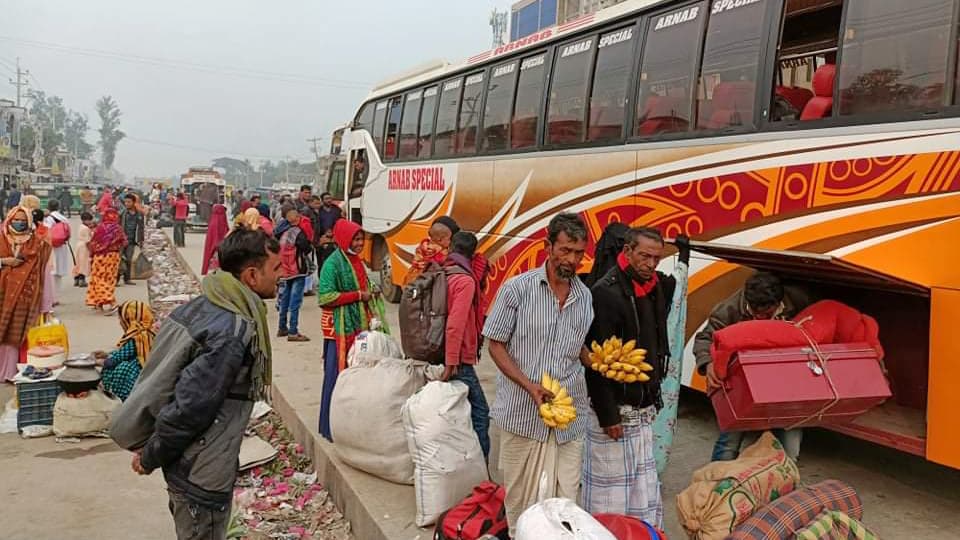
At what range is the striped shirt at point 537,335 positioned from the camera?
3.29 meters

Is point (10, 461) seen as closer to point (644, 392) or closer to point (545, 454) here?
point (545, 454)

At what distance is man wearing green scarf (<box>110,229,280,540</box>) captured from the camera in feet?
8.63

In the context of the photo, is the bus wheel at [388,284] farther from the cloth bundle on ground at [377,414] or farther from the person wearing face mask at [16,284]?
the cloth bundle on ground at [377,414]

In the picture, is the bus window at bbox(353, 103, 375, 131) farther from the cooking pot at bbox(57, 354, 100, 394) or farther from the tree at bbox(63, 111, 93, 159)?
the tree at bbox(63, 111, 93, 159)

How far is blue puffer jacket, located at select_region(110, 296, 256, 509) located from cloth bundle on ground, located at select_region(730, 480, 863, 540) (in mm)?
2014

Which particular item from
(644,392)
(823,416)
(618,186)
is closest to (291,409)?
(618,186)

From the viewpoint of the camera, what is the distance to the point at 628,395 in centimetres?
346

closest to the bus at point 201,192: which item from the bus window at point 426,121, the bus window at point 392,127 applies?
the bus window at point 392,127

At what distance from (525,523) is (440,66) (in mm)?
8916

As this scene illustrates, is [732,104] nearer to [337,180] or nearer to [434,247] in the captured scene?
[434,247]

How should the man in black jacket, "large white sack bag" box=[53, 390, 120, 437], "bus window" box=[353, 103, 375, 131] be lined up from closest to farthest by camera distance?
the man in black jacket → "large white sack bag" box=[53, 390, 120, 437] → "bus window" box=[353, 103, 375, 131]

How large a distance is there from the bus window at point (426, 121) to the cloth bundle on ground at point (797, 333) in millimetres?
7089

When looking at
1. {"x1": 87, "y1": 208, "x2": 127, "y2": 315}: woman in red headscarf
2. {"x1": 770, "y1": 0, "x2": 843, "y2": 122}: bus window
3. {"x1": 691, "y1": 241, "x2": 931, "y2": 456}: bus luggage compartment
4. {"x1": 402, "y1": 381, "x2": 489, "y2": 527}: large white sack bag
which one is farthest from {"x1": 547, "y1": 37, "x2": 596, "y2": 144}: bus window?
{"x1": 87, "y1": 208, "x2": 127, "y2": 315}: woman in red headscarf

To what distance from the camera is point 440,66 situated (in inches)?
418
